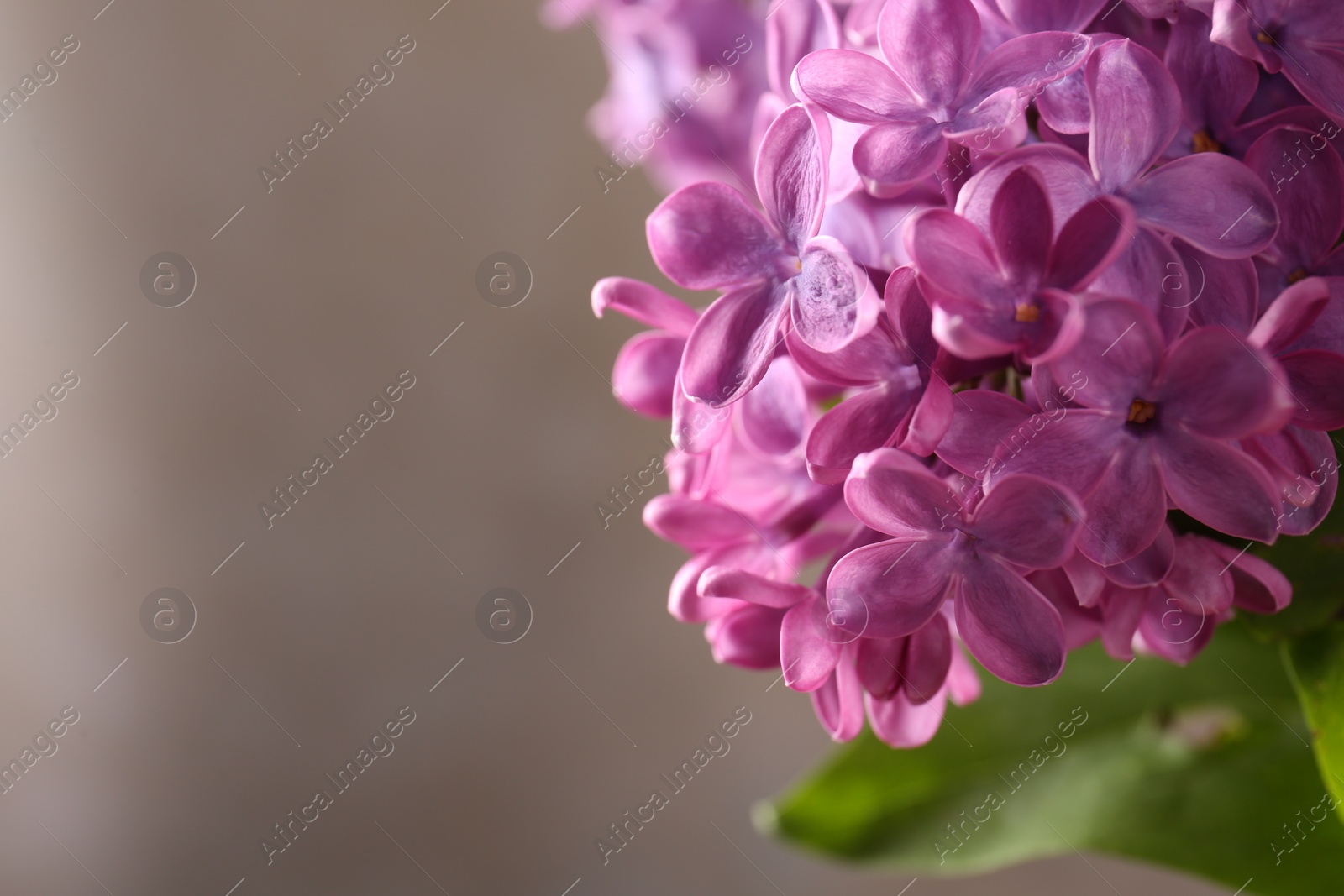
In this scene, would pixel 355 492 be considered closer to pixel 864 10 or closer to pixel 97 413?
pixel 97 413

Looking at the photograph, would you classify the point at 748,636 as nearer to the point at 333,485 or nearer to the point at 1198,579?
the point at 1198,579

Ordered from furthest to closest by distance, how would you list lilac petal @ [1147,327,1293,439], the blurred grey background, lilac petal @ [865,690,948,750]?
1. the blurred grey background
2. lilac petal @ [865,690,948,750]
3. lilac petal @ [1147,327,1293,439]

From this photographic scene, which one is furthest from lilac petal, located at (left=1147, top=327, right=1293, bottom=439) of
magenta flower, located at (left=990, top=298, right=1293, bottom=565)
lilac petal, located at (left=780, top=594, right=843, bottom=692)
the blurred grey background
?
the blurred grey background

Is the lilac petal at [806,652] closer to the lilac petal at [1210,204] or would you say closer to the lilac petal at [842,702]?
the lilac petal at [842,702]

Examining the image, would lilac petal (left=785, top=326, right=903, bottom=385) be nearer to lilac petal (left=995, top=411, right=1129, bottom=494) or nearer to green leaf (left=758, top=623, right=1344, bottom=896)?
lilac petal (left=995, top=411, right=1129, bottom=494)

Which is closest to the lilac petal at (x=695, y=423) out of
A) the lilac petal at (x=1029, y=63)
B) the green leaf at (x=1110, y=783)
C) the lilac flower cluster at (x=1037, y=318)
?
the lilac flower cluster at (x=1037, y=318)

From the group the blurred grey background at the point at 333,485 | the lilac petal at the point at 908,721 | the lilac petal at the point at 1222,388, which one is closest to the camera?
the lilac petal at the point at 1222,388
